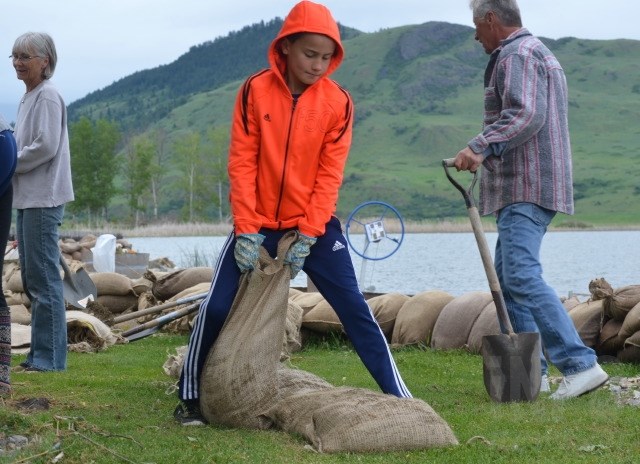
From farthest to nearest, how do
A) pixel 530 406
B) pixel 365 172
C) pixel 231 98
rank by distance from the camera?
pixel 231 98, pixel 365 172, pixel 530 406

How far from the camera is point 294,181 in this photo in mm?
5484

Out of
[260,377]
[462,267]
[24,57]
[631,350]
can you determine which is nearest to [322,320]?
[631,350]

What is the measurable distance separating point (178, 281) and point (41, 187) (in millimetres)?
4893

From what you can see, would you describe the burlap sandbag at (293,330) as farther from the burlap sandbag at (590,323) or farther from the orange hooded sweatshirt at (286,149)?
the orange hooded sweatshirt at (286,149)

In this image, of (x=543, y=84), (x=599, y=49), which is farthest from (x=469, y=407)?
(x=599, y=49)

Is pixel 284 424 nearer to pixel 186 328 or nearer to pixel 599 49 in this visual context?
pixel 186 328

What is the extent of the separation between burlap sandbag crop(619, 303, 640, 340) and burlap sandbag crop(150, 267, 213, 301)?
5.10 m

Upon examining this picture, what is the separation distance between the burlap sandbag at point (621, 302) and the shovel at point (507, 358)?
243 cm

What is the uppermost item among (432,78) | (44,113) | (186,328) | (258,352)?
(432,78)

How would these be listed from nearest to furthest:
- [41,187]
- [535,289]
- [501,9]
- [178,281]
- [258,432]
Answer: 1. [258,432]
2. [535,289]
3. [501,9]
4. [41,187]
5. [178,281]

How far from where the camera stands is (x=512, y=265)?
644 cm

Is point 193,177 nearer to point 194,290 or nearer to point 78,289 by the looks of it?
point 194,290

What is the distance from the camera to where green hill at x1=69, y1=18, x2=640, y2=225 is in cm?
10181

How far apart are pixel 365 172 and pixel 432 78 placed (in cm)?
5162
